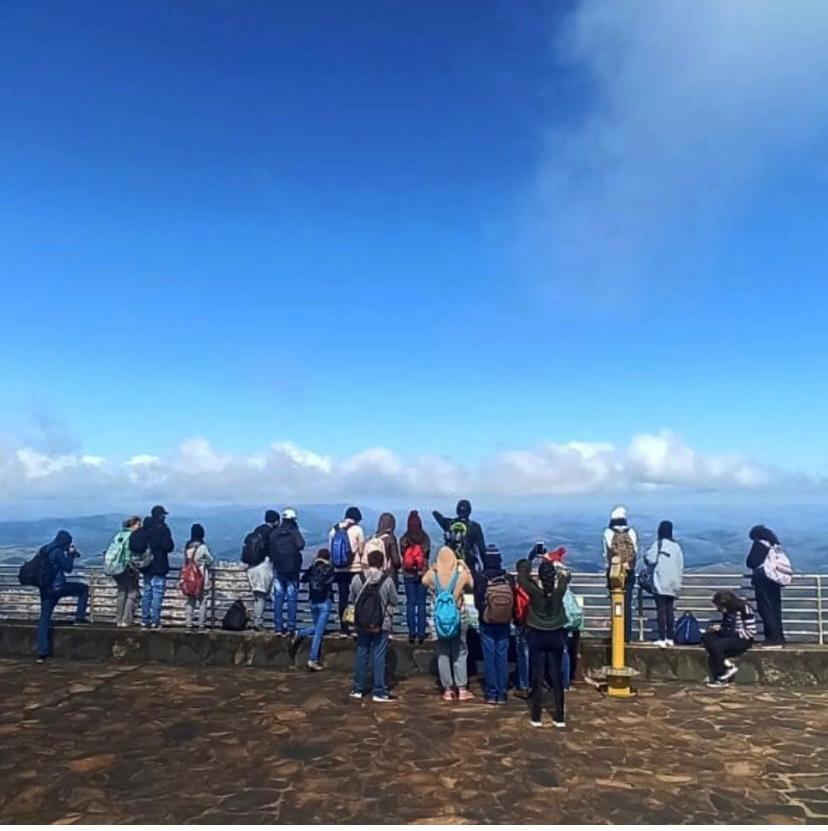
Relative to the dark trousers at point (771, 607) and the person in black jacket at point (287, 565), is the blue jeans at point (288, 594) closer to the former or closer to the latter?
the person in black jacket at point (287, 565)

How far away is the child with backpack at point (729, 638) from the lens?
10242 mm

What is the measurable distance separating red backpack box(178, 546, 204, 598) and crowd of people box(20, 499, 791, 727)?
18 millimetres

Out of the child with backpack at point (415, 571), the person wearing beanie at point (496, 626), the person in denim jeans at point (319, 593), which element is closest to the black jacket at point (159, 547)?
the person in denim jeans at point (319, 593)

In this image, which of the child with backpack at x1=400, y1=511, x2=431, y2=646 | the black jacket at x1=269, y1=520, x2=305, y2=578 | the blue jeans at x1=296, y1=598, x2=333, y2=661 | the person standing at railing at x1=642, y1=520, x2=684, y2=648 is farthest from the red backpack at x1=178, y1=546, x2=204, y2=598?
the person standing at railing at x1=642, y1=520, x2=684, y2=648

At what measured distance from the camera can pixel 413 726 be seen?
8.32 metres

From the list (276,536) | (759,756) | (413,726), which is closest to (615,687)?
(759,756)

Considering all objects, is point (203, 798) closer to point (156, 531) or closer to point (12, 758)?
point (12, 758)

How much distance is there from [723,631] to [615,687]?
6.51 ft

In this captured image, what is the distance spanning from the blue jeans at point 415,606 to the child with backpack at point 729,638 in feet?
14.4

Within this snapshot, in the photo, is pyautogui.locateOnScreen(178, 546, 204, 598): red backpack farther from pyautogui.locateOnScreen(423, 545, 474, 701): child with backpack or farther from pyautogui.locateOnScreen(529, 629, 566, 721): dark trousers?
pyautogui.locateOnScreen(529, 629, 566, 721): dark trousers

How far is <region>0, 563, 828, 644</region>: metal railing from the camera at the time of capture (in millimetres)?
10930

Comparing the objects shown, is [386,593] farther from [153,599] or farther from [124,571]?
[124,571]

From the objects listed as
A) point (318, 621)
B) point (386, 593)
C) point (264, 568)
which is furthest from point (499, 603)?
point (264, 568)

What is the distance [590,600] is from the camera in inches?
437
